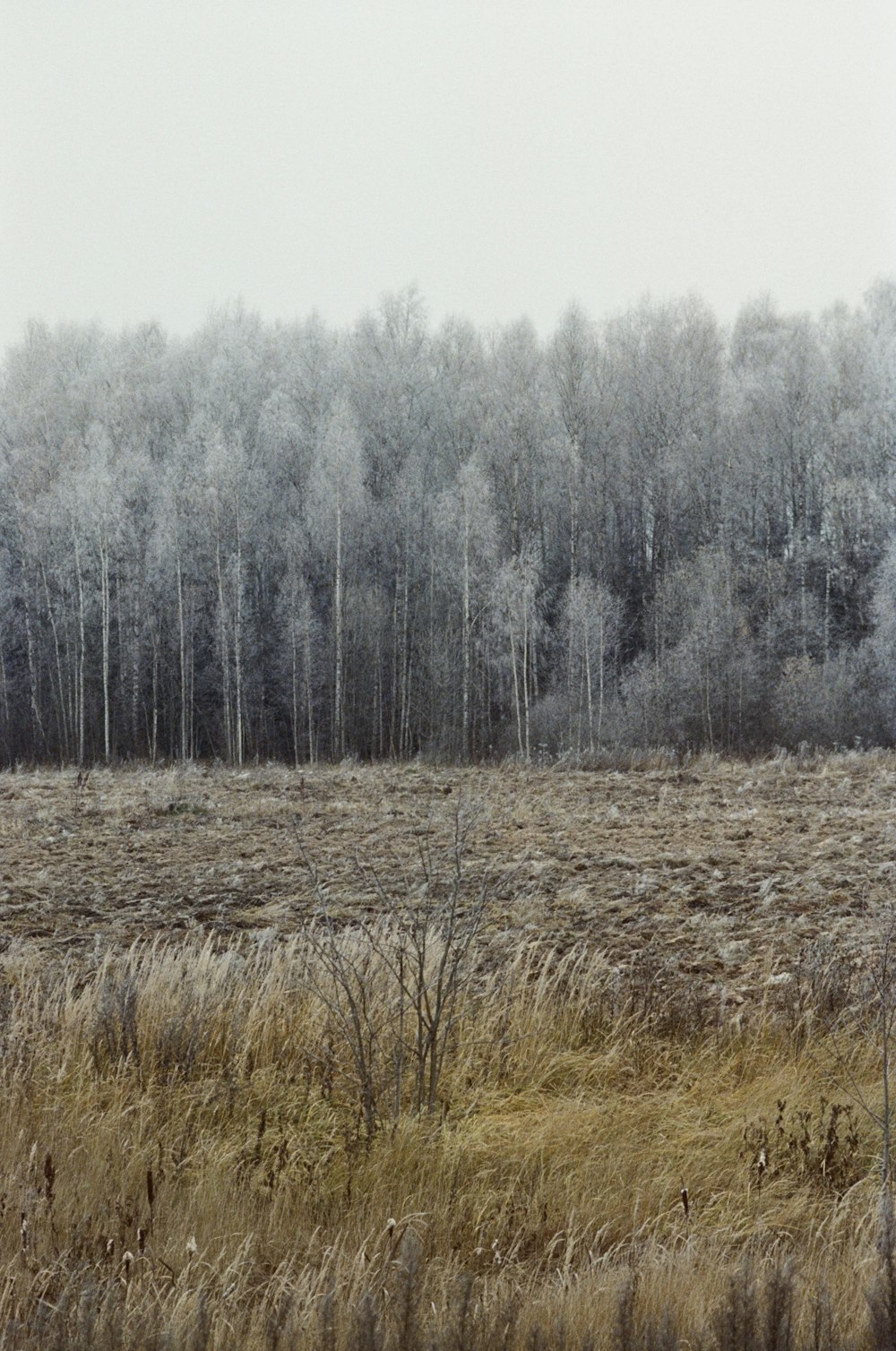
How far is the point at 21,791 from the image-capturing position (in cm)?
1812

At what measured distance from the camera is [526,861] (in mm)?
9812

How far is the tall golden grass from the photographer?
103 inches

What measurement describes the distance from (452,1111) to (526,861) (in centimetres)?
535

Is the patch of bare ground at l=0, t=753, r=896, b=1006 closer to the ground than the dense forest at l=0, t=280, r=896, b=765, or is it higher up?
closer to the ground

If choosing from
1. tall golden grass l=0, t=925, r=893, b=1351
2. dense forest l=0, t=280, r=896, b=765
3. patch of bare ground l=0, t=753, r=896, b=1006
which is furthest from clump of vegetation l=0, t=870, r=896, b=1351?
dense forest l=0, t=280, r=896, b=765

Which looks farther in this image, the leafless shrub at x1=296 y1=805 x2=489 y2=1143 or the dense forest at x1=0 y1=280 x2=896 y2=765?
the dense forest at x1=0 y1=280 x2=896 y2=765

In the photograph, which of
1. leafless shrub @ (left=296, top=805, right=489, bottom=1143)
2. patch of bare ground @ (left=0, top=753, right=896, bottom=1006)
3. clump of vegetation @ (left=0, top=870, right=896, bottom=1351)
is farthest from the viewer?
patch of bare ground @ (left=0, top=753, right=896, bottom=1006)

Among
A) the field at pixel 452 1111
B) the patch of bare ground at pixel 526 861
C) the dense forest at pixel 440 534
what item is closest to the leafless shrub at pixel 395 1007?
the field at pixel 452 1111

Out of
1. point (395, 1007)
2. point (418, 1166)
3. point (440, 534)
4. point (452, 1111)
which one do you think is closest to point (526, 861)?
point (395, 1007)

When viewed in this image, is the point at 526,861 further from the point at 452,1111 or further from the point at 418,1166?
the point at 418,1166

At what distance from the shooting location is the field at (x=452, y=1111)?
2.72 m

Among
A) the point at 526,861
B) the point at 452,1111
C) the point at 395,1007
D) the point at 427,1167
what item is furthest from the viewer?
the point at 526,861

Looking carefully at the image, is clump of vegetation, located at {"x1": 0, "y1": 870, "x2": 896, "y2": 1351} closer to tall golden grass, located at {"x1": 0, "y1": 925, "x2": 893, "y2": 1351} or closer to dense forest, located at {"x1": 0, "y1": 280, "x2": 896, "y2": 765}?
tall golden grass, located at {"x1": 0, "y1": 925, "x2": 893, "y2": 1351}

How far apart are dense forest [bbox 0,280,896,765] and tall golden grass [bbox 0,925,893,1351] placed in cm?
2357
